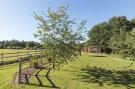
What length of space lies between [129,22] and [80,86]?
79.6m

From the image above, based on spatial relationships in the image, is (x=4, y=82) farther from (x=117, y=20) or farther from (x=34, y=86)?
(x=117, y=20)

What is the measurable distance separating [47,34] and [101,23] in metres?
83.5

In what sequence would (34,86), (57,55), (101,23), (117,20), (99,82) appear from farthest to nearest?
(101,23), (117,20), (57,55), (99,82), (34,86)

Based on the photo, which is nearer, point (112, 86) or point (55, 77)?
point (112, 86)

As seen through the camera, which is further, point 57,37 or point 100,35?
point 100,35

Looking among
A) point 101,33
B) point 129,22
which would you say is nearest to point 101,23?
point 101,33

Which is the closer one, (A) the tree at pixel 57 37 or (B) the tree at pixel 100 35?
(A) the tree at pixel 57 37

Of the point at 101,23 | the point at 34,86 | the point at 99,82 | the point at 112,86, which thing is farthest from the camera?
the point at 101,23

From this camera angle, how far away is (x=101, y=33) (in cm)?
9550

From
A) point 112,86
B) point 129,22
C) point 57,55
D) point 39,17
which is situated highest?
point 129,22

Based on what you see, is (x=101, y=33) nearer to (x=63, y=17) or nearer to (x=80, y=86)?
(x=63, y=17)

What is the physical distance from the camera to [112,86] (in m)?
16.0

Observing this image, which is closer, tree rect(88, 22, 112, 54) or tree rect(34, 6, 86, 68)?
tree rect(34, 6, 86, 68)

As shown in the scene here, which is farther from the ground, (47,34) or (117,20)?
(117,20)
